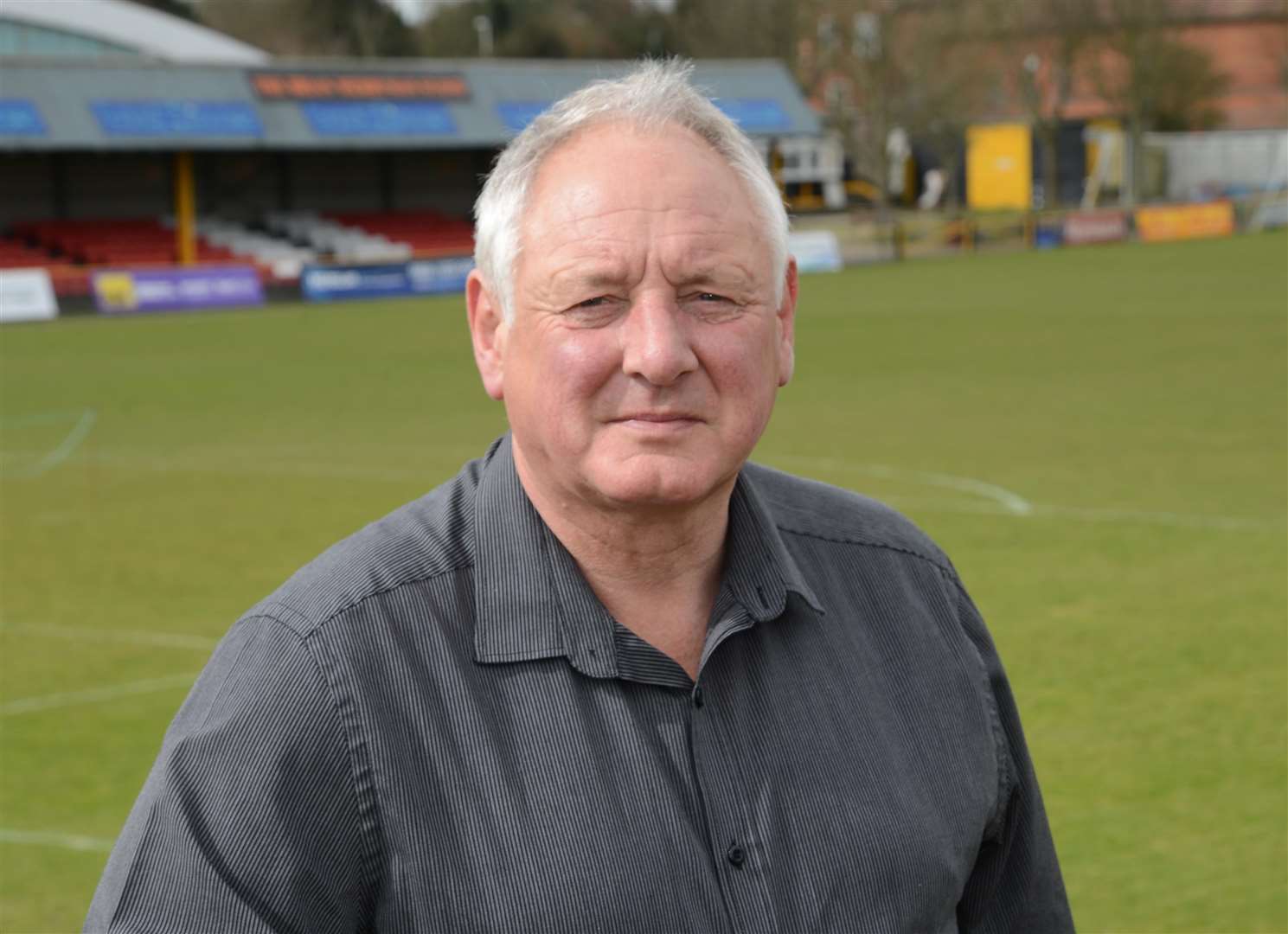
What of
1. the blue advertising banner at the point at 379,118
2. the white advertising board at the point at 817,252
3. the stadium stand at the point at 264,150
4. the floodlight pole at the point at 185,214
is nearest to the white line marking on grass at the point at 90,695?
the stadium stand at the point at 264,150

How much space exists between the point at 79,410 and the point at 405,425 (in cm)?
441

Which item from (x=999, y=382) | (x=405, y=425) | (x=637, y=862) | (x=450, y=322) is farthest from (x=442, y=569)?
(x=450, y=322)

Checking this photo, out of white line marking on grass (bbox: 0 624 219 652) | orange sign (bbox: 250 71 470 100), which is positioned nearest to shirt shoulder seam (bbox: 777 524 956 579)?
white line marking on grass (bbox: 0 624 219 652)

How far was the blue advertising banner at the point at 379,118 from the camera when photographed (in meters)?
47.3

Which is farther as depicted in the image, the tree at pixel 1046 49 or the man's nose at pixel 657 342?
the tree at pixel 1046 49

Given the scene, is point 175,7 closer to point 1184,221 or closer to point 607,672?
point 1184,221

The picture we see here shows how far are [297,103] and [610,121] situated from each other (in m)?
46.3

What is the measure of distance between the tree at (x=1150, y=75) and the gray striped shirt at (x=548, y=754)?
2649 inches

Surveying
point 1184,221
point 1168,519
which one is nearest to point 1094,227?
point 1184,221

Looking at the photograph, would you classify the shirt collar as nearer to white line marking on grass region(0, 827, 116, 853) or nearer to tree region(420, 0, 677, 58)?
white line marking on grass region(0, 827, 116, 853)

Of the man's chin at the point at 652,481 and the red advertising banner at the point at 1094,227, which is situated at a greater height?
the man's chin at the point at 652,481

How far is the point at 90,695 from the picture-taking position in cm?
908

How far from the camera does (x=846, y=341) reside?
26.4m

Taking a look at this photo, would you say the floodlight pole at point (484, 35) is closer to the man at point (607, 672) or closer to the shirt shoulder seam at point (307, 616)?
the man at point (607, 672)
